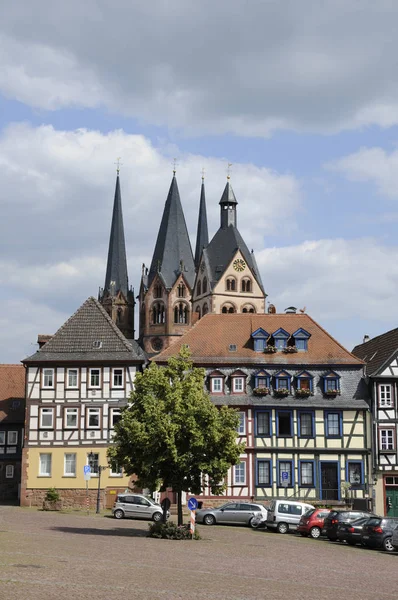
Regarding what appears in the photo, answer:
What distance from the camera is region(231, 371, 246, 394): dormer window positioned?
56.8m

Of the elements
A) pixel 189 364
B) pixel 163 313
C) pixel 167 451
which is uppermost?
pixel 163 313

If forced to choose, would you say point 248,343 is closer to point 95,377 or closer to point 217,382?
point 217,382

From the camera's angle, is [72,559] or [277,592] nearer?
[277,592]

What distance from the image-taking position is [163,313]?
13650 centimetres

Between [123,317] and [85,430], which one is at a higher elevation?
[123,317]

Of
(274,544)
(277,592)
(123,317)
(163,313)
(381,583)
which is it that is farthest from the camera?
(123,317)

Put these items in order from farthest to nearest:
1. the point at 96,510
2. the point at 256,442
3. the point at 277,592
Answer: the point at 256,442, the point at 96,510, the point at 277,592

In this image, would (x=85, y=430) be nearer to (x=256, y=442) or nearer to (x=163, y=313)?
(x=256, y=442)

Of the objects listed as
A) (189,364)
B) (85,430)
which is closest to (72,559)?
(189,364)

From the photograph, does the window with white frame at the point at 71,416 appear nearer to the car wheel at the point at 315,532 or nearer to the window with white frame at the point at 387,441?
the window with white frame at the point at 387,441

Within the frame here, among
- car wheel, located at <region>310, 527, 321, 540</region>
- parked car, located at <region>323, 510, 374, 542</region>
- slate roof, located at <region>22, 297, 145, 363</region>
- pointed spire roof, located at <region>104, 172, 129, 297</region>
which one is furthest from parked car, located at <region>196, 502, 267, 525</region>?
pointed spire roof, located at <region>104, 172, 129, 297</region>

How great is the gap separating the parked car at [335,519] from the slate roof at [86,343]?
2001cm

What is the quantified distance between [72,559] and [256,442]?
104 ft

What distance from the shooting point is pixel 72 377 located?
56.8 meters
